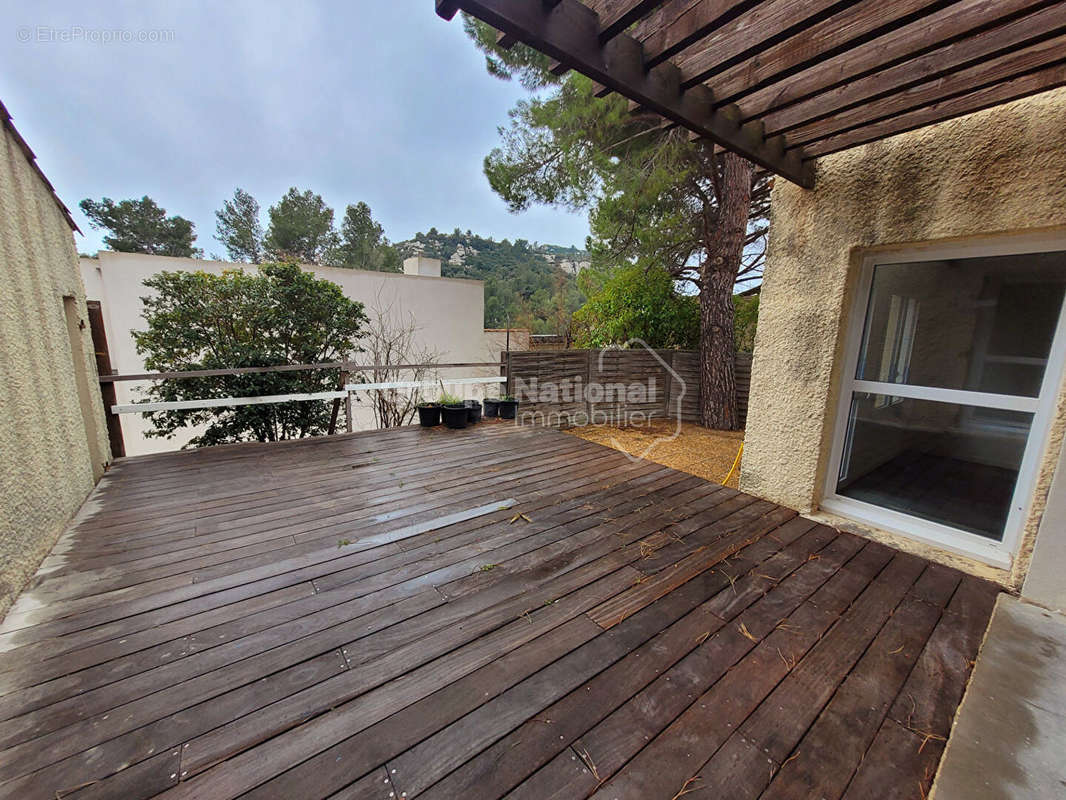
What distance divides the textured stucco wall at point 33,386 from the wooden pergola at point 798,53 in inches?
101

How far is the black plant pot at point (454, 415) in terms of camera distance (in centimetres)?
473

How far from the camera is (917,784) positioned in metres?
1.09

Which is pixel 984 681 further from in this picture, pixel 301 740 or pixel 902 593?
pixel 301 740

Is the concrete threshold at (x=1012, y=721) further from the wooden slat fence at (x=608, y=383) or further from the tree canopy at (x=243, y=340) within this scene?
the tree canopy at (x=243, y=340)

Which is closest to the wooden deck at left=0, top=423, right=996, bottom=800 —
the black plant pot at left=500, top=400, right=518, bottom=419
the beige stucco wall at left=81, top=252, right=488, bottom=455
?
the black plant pot at left=500, top=400, right=518, bottom=419

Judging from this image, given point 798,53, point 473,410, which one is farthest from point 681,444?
point 798,53

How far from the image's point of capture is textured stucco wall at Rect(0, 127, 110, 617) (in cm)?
178

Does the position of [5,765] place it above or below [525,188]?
below

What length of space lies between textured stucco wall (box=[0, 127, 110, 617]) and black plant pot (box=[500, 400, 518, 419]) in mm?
3752

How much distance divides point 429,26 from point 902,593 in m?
9.94

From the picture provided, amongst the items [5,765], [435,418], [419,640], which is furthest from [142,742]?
[435,418]

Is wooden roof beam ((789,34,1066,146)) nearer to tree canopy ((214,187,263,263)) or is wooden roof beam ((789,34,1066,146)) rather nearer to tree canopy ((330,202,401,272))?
tree canopy ((330,202,401,272))

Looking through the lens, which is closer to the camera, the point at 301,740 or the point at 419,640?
the point at 301,740

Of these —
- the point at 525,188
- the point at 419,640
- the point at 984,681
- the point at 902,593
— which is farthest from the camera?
the point at 525,188
